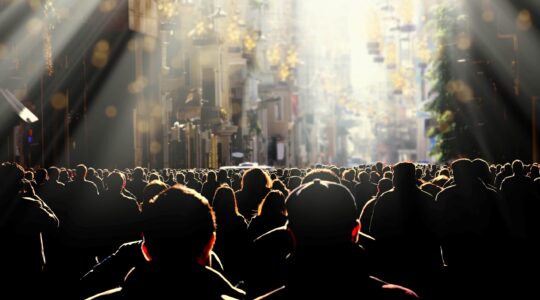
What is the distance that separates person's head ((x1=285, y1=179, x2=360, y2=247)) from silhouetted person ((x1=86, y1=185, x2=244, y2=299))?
1.21ft

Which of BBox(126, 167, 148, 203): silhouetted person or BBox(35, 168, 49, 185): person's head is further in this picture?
BBox(126, 167, 148, 203): silhouetted person

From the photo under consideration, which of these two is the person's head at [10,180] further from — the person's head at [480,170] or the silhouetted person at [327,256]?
the silhouetted person at [327,256]

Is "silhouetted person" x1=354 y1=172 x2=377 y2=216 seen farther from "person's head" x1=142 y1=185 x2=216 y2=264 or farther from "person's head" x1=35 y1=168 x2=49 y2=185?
"person's head" x1=142 y1=185 x2=216 y2=264

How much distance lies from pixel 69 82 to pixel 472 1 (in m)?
14.5

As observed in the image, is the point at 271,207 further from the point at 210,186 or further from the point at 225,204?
the point at 210,186

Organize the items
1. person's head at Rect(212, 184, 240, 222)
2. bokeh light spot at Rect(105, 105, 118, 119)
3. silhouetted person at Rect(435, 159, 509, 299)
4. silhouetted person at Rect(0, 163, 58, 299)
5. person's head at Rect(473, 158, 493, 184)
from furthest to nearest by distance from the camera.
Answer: bokeh light spot at Rect(105, 105, 118, 119)
person's head at Rect(473, 158, 493, 184)
person's head at Rect(212, 184, 240, 222)
silhouetted person at Rect(435, 159, 509, 299)
silhouetted person at Rect(0, 163, 58, 299)

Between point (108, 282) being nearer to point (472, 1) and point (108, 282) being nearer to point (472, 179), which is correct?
point (472, 179)

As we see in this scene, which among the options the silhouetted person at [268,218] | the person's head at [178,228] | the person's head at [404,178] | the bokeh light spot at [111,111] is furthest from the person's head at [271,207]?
the bokeh light spot at [111,111]

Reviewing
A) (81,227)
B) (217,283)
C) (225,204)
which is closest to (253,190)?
(81,227)

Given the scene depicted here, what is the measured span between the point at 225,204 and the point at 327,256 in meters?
5.05

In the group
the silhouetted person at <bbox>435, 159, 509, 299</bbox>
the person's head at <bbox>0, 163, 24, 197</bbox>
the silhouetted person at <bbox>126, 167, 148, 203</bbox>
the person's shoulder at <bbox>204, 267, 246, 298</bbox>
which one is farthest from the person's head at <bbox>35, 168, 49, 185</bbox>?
the person's shoulder at <bbox>204, 267, 246, 298</bbox>

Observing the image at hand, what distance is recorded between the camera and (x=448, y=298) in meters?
7.05

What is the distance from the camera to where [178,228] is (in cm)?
425

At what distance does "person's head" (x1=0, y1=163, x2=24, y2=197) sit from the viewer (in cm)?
974
